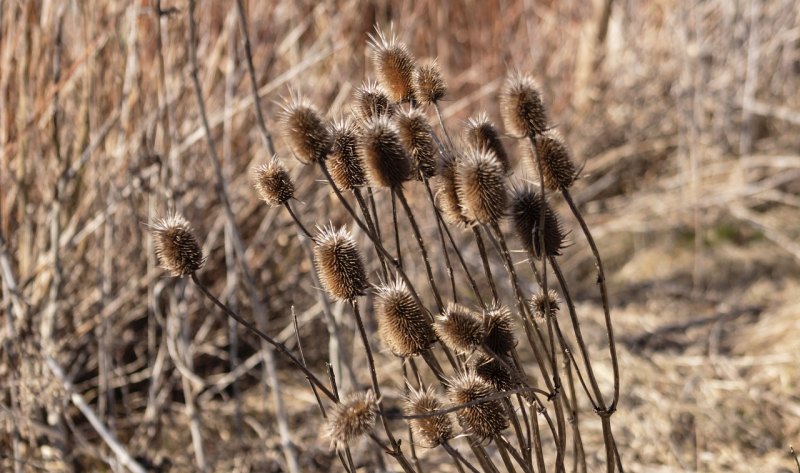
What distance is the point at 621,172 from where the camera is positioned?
5863mm

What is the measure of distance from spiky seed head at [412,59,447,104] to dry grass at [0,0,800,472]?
14.4 inches

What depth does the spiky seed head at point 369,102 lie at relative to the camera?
1516 mm

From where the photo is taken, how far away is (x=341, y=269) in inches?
53.8

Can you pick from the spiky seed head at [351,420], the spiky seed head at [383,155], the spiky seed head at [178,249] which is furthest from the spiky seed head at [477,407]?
the spiky seed head at [178,249]

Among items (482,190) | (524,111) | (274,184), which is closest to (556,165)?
(524,111)

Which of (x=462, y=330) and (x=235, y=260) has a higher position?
(x=235, y=260)

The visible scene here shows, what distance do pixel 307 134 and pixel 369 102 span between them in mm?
195

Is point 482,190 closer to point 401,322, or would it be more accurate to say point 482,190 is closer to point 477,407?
point 401,322

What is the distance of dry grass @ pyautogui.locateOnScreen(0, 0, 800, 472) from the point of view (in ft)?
9.16

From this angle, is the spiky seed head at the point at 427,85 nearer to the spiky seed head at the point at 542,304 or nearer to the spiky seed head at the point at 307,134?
the spiky seed head at the point at 307,134

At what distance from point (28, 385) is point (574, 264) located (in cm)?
304

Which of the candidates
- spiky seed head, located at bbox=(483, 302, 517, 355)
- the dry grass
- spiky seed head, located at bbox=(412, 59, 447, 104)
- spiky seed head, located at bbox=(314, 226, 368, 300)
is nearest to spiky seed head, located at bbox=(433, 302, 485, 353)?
spiky seed head, located at bbox=(483, 302, 517, 355)

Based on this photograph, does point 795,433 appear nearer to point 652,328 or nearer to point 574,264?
point 652,328

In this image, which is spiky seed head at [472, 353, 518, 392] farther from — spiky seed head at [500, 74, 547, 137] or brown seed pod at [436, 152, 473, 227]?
spiky seed head at [500, 74, 547, 137]
